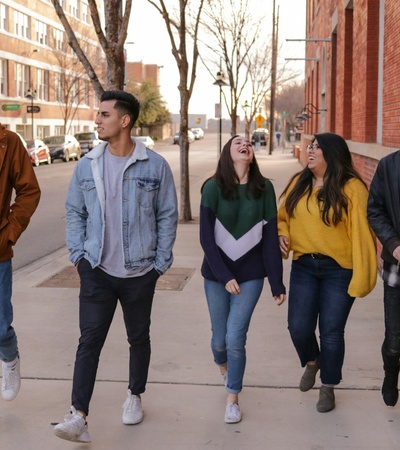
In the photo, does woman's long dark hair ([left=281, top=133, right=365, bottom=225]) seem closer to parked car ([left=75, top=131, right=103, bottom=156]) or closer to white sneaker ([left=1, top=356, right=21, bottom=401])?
white sneaker ([left=1, top=356, right=21, bottom=401])

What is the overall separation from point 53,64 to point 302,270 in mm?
61642

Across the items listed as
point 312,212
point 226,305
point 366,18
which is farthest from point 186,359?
point 366,18

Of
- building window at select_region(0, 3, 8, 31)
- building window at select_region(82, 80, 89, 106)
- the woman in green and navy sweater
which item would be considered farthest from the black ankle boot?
building window at select_region(82, 80, 89, 106)

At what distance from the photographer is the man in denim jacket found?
4758 mm

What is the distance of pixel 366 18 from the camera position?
11.2m

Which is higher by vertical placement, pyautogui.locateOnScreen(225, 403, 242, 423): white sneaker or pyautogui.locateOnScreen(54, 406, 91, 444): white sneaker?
→ pyautogui.locateOnScreen(54, 406, 91, 444): white sneaker

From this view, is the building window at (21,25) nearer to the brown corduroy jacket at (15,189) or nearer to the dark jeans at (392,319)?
the brown corduroy jacket at (15,189)

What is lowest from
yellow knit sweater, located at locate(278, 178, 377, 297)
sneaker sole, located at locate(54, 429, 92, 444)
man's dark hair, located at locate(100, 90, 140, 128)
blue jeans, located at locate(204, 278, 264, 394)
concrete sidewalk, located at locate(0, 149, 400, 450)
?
concrete sidewalk, located at locate(0, 149, 400, 450)

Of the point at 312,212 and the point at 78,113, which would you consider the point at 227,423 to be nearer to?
the point at 312,212

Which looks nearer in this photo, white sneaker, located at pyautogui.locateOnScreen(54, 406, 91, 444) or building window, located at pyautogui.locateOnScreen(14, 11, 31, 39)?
white sneaker, located at pyautogui.locateOnScreen(54, 406, 91, 444)

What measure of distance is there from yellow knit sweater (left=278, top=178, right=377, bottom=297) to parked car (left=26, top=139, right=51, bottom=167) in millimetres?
38096

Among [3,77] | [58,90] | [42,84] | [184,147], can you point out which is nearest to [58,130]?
[58,90]

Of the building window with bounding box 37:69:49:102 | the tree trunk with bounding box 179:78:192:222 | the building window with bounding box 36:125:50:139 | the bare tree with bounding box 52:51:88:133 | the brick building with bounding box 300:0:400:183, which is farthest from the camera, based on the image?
the building window with bounding box 37:69:49:102

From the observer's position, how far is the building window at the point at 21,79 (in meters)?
57.6
